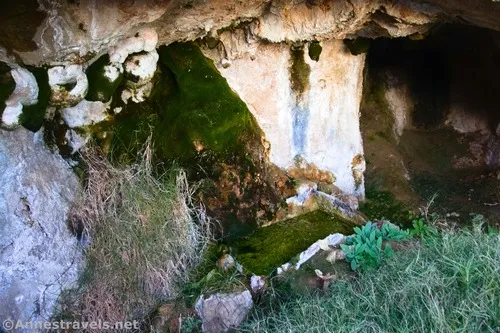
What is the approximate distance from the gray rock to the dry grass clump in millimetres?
246

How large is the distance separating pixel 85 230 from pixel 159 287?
0.53 meters

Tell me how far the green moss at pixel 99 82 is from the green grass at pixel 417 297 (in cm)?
145

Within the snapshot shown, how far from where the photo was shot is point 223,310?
3.10m

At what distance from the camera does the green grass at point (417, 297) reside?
232cm

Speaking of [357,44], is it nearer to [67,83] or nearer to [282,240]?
[282,240]

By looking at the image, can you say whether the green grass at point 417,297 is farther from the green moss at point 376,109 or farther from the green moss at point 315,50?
the green moss at point 376,109

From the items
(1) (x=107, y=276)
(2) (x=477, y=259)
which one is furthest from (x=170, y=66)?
(2) (x=477, y=259)

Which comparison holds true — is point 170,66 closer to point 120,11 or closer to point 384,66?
point 120,11

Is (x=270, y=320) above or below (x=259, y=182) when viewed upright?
below

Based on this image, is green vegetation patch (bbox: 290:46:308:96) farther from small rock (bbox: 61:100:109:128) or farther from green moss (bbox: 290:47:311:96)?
small rock (bbox: 61:100:109:128)

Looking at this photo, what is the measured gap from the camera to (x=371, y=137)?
18.6 feet

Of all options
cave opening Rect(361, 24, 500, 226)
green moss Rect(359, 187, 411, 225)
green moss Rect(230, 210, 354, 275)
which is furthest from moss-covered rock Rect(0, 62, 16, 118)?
cave opening Rect(361, 24, 500, 226)

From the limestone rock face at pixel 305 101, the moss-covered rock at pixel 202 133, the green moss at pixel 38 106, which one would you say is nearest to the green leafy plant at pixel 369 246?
the moss-covered rock at pixel 202 133

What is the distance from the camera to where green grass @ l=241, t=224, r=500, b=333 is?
232cm
